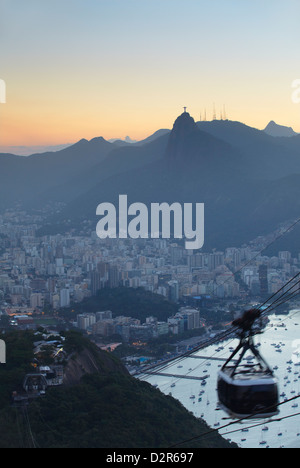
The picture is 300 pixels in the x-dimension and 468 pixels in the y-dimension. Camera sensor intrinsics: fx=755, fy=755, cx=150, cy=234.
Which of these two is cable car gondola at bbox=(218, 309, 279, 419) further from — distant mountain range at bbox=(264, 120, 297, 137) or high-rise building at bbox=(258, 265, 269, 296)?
distant mountain range at bbox=(264, 120, 297, 137)

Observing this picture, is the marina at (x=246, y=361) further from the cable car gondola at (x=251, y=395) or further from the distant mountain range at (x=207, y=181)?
the distant mountain range at (x=207, y=181)

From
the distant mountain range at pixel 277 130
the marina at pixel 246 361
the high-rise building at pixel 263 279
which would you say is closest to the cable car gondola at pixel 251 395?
the marina at pixel 246 361

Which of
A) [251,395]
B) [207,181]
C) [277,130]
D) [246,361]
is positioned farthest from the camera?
[277,130]

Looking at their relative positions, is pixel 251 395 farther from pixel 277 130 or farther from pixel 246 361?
pixel 277 130

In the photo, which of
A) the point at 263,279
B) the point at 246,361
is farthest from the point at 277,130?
the point at 246,361

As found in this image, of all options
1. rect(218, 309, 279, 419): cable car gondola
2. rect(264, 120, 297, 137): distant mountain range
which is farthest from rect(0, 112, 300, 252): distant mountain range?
rect(218, 309, 279, 419): cable car gondola

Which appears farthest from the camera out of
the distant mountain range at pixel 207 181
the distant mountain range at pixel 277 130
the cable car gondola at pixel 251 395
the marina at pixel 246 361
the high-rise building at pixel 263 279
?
the distant mountain range at pixel 277 130

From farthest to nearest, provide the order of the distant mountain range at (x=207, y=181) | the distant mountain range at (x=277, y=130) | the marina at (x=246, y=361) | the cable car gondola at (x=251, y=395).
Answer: the distant mountain range at (x=277, y=130) → the distant mountain range at (x=207, y=181) → the marina at (x=246, y=361) → the cable car gondola at (x=251, y=395)

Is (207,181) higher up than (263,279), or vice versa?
(207,181)

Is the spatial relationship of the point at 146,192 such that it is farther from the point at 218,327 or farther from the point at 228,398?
the point at 228,398

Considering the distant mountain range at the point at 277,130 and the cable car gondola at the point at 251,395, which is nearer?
the cable car gondola at the point at 251,395
